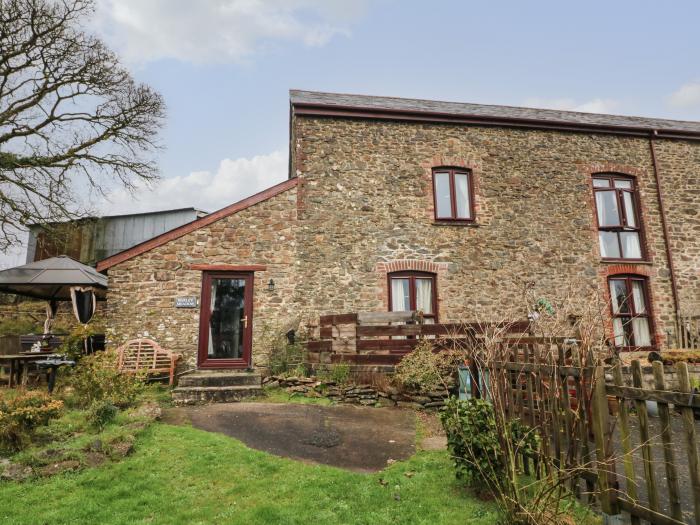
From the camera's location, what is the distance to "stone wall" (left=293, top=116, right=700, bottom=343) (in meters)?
11.0

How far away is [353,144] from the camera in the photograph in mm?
11633

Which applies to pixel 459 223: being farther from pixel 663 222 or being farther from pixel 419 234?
pixel 663 222

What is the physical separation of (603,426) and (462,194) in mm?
9326

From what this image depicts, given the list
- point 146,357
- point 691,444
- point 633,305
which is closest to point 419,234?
point 633,305

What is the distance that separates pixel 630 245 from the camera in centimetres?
1245

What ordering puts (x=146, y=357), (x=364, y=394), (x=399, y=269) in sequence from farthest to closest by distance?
(x=399, y=269), (x=146, y=357), (x=364, y=394)

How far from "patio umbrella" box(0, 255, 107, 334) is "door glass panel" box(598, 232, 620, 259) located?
13.1 metres

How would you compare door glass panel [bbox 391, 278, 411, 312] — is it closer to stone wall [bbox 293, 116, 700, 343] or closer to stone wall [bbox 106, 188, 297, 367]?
stone wall [bbox 293, 116, 700, 343]

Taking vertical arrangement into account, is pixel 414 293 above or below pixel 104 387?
above

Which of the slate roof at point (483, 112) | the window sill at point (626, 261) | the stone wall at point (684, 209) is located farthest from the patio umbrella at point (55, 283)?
the stone wall at point (684, 209)

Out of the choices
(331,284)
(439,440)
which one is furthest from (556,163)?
(439,440)

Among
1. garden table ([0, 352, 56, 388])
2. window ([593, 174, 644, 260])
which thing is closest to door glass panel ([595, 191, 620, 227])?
window ([593, 174, 644, 260])

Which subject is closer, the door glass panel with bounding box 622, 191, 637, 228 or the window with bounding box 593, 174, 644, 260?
the window with bounding box 593, 174, 644, 260

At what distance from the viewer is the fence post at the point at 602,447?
3.22 metres
